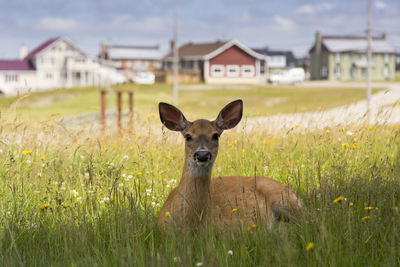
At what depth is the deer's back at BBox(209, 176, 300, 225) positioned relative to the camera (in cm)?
565

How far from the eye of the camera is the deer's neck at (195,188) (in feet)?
16.8

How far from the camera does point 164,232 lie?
16.5 feet

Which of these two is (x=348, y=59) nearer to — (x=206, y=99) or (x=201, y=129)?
(x=206, y=99)

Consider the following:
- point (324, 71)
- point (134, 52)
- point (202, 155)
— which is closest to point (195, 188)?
point (202, 155)

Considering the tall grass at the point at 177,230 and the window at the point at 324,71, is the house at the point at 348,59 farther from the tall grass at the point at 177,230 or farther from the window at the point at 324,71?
the tall grass at the point at 177,230

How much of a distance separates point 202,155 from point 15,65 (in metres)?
95.0

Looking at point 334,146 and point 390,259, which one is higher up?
point 334,146

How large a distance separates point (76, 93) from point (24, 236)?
64357 millimetres

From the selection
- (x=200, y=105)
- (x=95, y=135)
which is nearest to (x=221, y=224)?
(x=95, y=135)

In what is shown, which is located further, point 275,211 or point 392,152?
point 392,152

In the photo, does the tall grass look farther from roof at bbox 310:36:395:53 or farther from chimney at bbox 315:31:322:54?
chimney at bbox 315:31:322:54

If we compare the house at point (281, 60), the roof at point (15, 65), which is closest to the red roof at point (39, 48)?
the roof at point (15, 65)

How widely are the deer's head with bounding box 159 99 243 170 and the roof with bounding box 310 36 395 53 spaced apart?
338ft

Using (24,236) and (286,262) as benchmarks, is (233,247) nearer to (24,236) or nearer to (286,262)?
(286,262)
